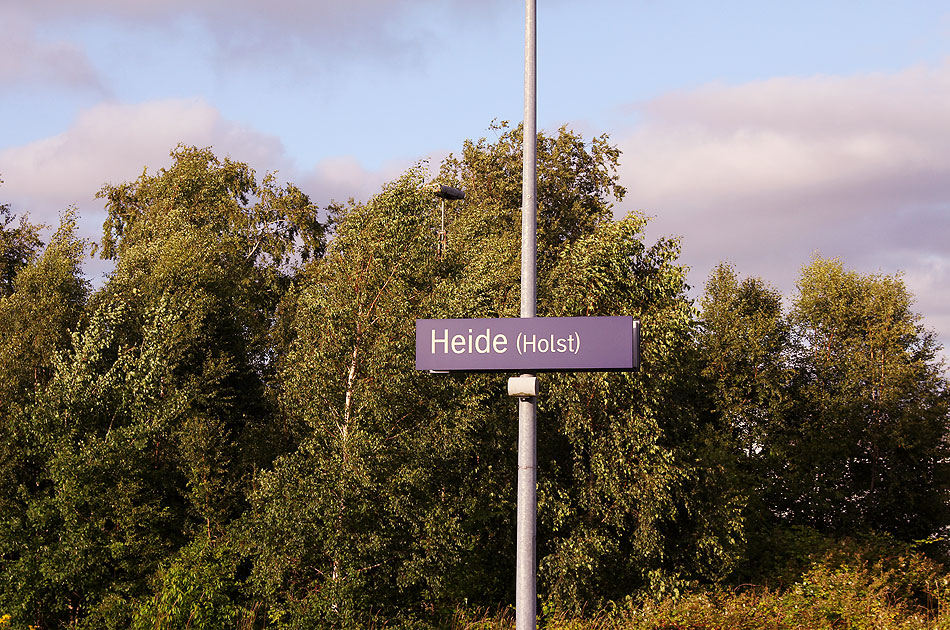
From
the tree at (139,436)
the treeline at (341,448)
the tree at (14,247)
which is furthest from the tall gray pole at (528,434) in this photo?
the tree at (14,247)

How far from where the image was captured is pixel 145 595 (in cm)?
2002

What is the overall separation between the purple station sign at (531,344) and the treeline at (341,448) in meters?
8.00

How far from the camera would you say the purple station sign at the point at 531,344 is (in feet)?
29.1

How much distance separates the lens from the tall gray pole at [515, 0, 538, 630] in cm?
904

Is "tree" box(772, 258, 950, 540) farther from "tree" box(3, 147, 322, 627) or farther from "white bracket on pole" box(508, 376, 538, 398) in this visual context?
"white bracket on pole" box(508, 376, 538, 398)

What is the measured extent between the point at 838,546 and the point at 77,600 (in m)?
23.0

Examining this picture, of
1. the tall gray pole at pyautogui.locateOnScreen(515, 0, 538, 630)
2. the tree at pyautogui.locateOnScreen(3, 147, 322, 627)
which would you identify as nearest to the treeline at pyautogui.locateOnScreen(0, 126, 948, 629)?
the tree at pyautogui.locateOnScreen(3, 147, 322, 627)

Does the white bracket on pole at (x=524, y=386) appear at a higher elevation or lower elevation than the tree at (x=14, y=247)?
lower

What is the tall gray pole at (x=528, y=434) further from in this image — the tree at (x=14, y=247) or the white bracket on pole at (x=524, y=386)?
the tree at (x=14, y=247)

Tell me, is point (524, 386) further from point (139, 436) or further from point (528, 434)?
point (139, 436)

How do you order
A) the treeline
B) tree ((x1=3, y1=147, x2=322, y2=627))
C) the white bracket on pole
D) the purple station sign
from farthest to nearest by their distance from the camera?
tree ((x1=3, y1=147, x2=322, y2=627))
the treeline
the white bracket on pole
the purple station sign

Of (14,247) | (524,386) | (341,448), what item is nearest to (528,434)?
(524,386)

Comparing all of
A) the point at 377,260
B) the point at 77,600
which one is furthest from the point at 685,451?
the point at 77,600

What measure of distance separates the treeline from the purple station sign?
800cm
